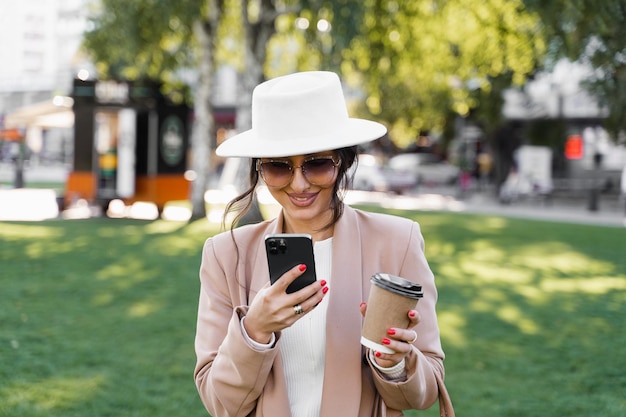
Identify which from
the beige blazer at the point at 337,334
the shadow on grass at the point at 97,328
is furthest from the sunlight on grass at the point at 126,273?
the beige blazer at the point at 337,334

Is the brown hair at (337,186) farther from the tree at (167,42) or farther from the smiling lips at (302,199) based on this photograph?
the tree at (167,42)

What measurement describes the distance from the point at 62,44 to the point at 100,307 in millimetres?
85067

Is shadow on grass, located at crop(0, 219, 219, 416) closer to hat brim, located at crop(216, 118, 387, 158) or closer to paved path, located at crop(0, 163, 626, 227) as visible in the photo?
hat brim, located at crop(216, 118, 387, 158)

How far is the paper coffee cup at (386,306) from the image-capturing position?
2156mm

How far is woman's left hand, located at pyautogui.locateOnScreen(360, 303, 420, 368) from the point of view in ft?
7.19

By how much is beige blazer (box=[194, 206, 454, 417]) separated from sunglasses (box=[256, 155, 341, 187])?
0.44 ft

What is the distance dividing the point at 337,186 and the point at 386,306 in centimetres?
51

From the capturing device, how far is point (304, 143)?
2.41m

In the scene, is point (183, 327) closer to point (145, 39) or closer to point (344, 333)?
point (344, 333)

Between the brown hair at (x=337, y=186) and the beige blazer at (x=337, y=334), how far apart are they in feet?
0.13

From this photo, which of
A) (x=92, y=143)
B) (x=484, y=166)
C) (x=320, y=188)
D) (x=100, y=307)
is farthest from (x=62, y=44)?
(x=320, y=188)

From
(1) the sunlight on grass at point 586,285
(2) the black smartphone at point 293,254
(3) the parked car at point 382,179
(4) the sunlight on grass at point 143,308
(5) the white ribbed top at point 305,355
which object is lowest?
(1) the sunlight on grass at point 586,285

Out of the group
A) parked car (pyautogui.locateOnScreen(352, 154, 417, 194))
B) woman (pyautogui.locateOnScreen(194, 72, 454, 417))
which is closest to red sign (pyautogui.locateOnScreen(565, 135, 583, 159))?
parked car (pyautogui.locateOnScreen(352, 154, 417, 194))

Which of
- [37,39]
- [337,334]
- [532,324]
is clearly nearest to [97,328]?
[532,324]
